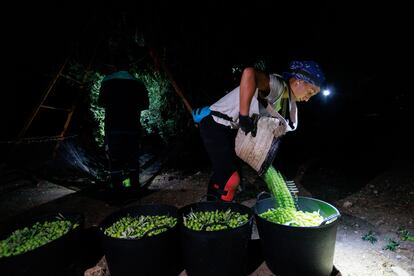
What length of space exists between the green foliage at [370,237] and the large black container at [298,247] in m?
1.46

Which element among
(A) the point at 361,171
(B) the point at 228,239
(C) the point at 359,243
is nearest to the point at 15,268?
(B) the point at 228,239

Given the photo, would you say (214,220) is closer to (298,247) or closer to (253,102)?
(298,247)

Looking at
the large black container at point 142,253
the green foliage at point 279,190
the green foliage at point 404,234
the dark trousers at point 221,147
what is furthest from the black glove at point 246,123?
the green foliage at point 404,234

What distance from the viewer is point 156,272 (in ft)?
7.91

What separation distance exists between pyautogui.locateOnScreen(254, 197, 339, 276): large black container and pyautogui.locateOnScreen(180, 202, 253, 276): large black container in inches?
8.9

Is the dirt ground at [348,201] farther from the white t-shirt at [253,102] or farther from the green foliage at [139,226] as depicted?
the white t-shirt at [253,102]

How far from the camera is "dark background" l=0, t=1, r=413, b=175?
607 centimetres

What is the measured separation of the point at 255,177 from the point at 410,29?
5.66 m

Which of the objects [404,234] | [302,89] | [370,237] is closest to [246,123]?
[302,89]

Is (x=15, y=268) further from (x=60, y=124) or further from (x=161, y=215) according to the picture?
(x=60, y=124)

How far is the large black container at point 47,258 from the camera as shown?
6.90 ft

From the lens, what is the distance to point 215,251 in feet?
7.62

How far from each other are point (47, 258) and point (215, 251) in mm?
1373

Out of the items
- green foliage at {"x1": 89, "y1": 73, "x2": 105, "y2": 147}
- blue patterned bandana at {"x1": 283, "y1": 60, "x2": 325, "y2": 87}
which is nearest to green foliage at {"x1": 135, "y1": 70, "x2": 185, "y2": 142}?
green foliage at {"x1": 89, "y1": 73, "x2": 105, "y2": 147}
